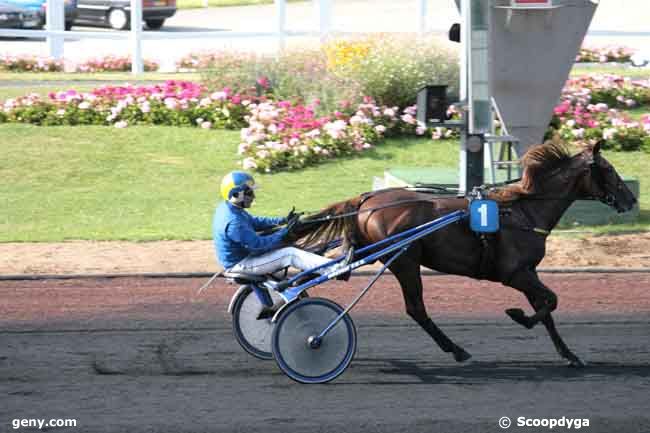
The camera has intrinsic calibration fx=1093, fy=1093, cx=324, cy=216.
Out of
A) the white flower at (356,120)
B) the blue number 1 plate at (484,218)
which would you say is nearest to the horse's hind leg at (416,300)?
the blue number 1 plate at (484,218)

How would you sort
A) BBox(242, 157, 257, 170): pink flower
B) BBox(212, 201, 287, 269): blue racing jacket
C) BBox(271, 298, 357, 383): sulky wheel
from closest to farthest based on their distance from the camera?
BBox(271, 298, 357, 383): sulky wheel < BBox(212, 201, 287, 269): blue racing jacket < BBox(242, 157, 257, 170): pink flower

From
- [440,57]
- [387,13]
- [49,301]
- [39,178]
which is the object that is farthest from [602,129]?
[387,13]

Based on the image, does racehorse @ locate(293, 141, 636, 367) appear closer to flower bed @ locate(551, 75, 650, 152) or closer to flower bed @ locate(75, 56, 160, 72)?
flower bed @ locate(551, 75, 650, 152)

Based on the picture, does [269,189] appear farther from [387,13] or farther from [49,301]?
[387,13]

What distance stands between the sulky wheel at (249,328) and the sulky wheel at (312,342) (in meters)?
0.61

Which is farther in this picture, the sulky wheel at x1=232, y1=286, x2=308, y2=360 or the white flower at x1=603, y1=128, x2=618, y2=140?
the white flower at x1=603, y1=128, x2=618, y2=140

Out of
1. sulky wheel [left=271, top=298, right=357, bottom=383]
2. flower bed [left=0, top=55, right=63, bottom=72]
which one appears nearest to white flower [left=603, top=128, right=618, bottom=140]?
sulky wheel [left=271, top=298, right=357, bottom=383]

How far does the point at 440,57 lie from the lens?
16.6m

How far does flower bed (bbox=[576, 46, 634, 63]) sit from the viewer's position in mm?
21078

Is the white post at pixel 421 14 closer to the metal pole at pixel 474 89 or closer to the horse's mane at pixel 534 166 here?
the metal pole at pixel 474 89

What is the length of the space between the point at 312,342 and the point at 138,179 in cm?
781

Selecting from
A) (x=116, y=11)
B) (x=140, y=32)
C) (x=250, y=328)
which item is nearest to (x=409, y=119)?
(x=140, y=32)

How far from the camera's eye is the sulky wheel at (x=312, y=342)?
713cm

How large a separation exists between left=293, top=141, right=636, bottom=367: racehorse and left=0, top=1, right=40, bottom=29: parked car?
52.8 ft
